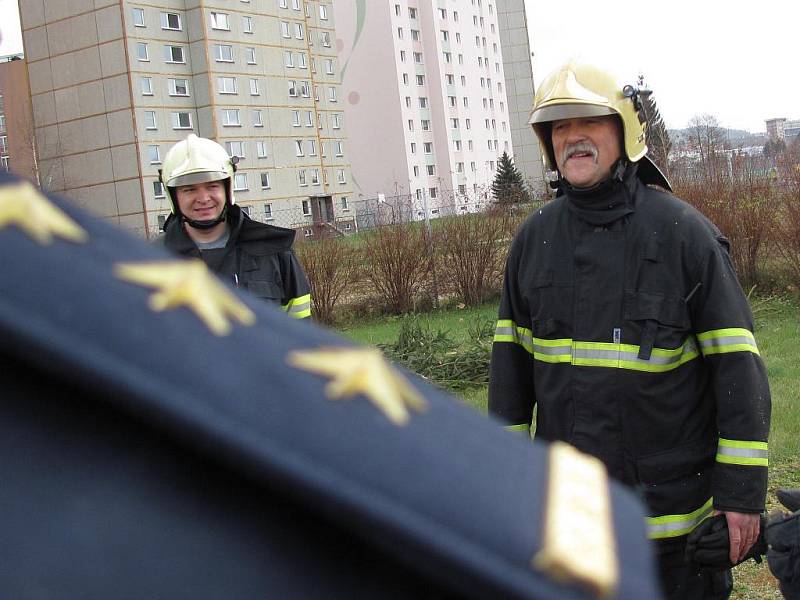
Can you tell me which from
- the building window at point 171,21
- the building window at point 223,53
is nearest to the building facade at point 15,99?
the building window at point 171,21

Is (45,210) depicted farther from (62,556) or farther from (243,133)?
(243,133)

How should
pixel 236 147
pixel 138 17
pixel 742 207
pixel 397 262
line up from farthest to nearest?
pixel 236 147, pixel 138 17, pixel 397 262, pixel 742 207

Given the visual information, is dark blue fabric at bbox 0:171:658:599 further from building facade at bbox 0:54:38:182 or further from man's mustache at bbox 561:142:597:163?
building facade at bbox 0:54:38:182

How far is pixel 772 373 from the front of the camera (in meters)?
8.28

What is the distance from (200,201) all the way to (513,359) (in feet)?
5.37

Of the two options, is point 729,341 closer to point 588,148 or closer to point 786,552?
point 786,552

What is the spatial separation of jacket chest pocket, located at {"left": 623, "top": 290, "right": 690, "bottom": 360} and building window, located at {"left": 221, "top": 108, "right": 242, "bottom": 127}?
142 feet

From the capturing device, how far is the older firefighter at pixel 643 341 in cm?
287

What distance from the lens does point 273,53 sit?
48.4m

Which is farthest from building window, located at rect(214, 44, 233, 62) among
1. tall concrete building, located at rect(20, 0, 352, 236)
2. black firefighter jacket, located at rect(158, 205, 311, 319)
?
black firefighter jacket, located at rect(158, 205, 311, 319)

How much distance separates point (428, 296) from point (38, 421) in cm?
1416

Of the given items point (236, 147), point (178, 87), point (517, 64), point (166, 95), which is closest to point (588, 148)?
point (166, 95)

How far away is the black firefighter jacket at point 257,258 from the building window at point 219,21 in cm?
4305

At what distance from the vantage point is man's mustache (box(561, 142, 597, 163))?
3.12m
